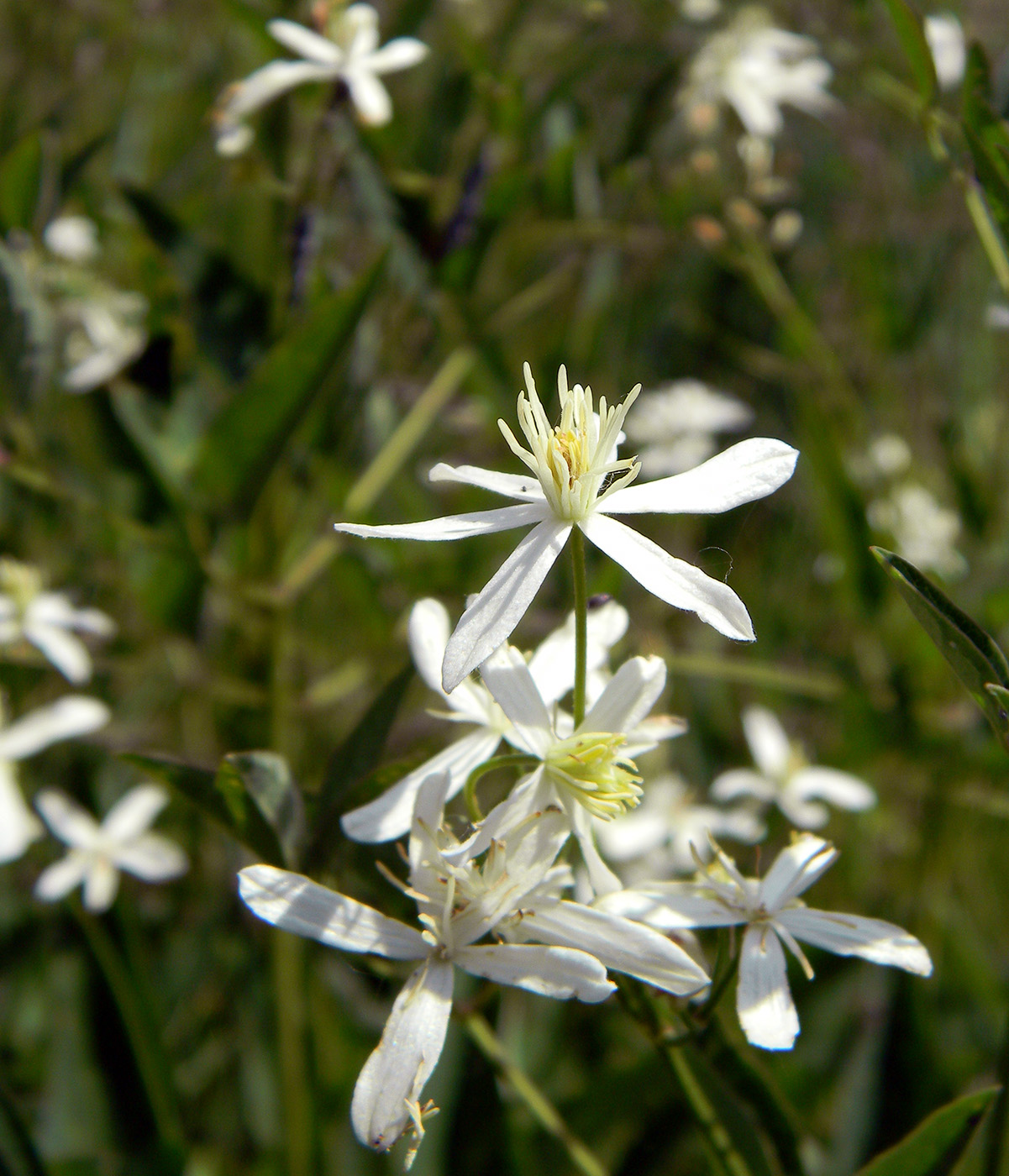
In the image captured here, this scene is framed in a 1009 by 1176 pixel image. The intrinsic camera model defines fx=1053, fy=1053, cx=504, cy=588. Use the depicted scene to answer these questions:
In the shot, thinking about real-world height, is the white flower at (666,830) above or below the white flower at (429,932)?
below

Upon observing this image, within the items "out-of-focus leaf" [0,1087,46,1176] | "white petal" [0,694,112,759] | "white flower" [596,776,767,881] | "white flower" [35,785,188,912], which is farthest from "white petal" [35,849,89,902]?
"white flower" [596,776,767,881]

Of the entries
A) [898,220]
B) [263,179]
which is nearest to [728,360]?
[898,220]

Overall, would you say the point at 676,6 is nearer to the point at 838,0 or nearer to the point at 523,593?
the point at 838,0

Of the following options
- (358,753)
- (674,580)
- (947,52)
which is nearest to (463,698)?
(358,753)

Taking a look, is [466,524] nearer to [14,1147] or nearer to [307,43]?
[14,1147]

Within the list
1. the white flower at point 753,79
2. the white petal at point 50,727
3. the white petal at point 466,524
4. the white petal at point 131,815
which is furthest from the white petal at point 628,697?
the white flower at point 753,79

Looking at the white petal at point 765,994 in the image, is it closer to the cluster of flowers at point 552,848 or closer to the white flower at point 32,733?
the cluster of flowers at point 552,848
